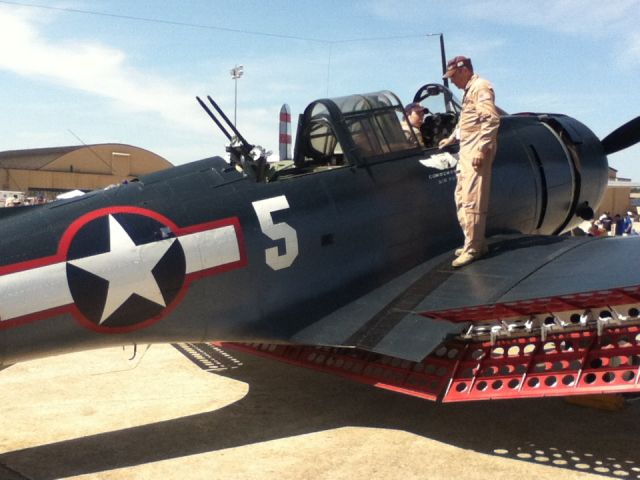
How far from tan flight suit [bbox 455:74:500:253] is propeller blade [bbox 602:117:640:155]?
403 centimetres

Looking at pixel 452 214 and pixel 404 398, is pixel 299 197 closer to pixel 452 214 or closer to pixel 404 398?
pixel 452 214

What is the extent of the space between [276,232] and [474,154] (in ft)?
6.08

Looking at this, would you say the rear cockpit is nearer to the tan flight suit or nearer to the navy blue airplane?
the navy blue airplane

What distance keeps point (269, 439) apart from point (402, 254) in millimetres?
2056

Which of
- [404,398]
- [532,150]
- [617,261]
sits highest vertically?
[532,150]

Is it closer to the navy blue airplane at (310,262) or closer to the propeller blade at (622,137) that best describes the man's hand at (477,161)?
the navy blue airplane at (310,262)

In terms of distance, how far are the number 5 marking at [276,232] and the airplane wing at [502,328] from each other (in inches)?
25.1

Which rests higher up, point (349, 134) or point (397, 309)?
point (349, 134)

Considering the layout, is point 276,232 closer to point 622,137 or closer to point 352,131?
point 352,131

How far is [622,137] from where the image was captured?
8836 millimetres

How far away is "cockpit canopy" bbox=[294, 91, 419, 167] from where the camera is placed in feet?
19.6

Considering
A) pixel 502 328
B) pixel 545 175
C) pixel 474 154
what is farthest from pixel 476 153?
pixel 545 175

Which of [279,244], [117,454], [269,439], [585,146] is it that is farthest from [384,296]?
[585,146]

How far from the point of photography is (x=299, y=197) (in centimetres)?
539
